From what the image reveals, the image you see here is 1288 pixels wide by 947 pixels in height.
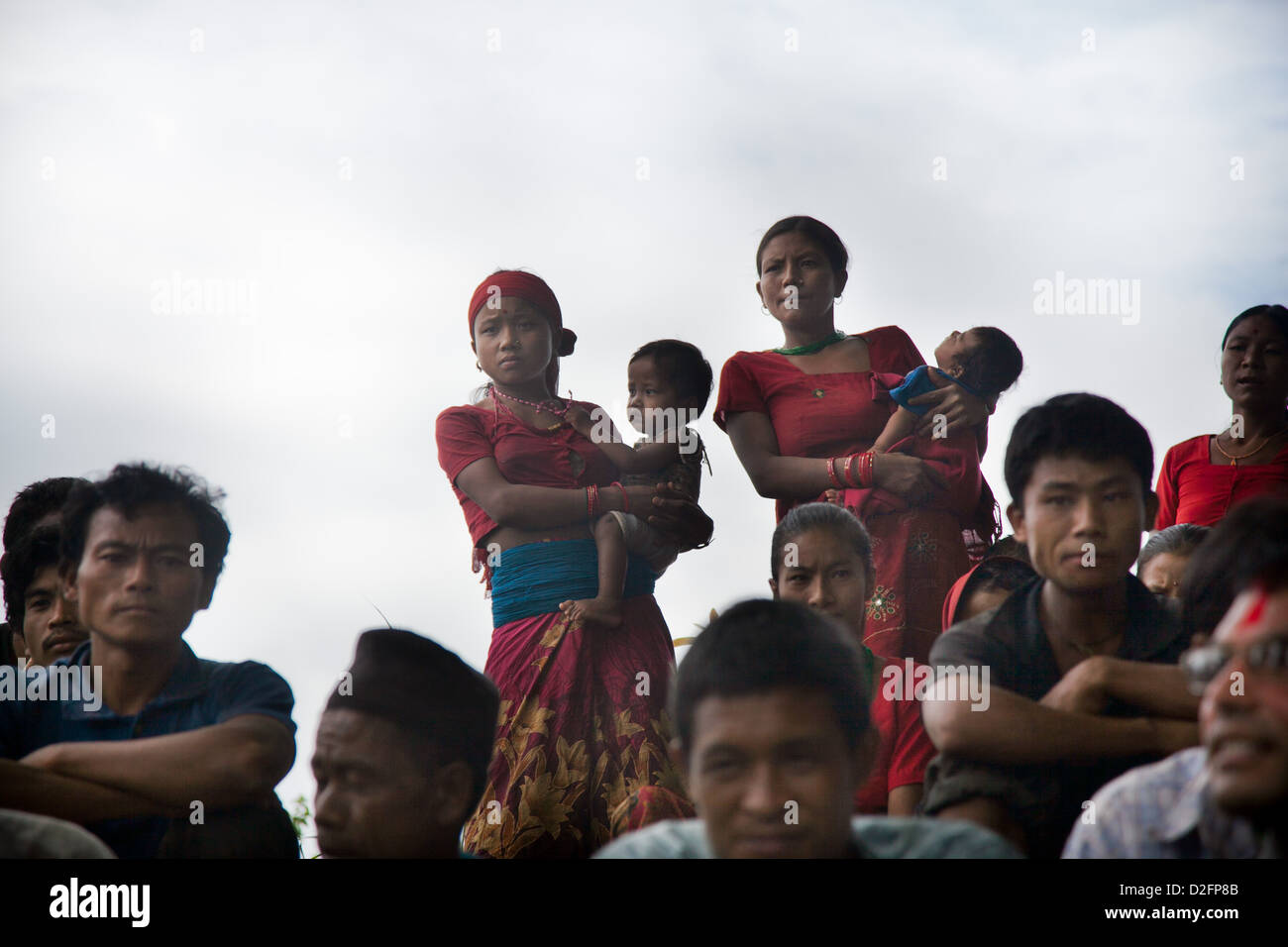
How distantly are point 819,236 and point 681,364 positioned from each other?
0.64 metres

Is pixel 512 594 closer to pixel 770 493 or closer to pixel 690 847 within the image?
pixel 770 493

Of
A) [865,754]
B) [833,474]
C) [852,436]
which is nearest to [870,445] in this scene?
[852,436]

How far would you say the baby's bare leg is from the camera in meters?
3.50

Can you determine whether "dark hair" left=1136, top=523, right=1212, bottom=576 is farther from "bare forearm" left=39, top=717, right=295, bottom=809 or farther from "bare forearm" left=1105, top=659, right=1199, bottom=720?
"bare forearm" left=39, top=717, right=295, bottom=809

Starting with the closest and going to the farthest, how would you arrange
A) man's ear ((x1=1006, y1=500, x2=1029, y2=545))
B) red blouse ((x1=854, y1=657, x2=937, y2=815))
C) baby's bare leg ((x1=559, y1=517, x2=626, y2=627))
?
1. man's ear ((x1=1006, y1=500, x2=1029, y2=545))
2. red blouse ((x1=854, y1=657, x2=937, y2=815))
3. baby's bare leg ((x1=559, y1=517, x2=626, y2=627))

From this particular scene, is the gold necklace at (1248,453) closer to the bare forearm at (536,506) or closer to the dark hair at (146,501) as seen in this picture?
the bare forearm at (536,506)

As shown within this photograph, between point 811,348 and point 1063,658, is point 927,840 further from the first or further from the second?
point 811,348

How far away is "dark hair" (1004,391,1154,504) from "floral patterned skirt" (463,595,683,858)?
127 cm

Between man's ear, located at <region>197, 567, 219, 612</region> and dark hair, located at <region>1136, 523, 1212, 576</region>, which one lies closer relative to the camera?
man's ear, located at <region>197, 567, 219, 612</region>

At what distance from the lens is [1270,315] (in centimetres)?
379

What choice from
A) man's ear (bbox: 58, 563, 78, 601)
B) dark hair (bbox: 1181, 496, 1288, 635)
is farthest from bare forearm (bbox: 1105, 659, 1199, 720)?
man's ear (bbox: 58, 563, 78, 601)

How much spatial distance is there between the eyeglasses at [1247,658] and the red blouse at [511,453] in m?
2.07

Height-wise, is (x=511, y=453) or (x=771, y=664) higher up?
(x=511, y=453)
